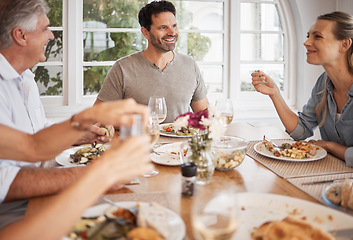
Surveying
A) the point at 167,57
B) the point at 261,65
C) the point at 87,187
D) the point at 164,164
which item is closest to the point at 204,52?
the point at 261,65

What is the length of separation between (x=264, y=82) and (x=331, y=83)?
0.42m

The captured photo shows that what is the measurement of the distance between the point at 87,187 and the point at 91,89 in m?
3.19

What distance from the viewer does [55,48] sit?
11.7 feet

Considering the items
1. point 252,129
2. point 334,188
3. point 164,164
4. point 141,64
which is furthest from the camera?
point 141,64

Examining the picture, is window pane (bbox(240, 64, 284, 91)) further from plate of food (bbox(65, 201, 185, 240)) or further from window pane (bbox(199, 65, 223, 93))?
plate of food (bbox(65, 201, 185, 240))

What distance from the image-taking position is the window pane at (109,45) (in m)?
3.66

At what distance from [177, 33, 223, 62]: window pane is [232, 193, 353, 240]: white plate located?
10.1 feet

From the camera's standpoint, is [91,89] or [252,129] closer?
[252,129]

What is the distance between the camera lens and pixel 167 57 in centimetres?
282

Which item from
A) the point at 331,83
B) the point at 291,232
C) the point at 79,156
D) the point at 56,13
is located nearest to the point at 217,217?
the point at 291,232

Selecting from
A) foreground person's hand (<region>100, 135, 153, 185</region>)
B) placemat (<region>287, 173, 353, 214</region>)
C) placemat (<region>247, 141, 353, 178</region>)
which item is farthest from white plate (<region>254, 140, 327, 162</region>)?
foreground person's hand (<region>100, 135, 153, 185</region>)

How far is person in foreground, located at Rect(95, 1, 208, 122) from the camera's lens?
269 centimetres

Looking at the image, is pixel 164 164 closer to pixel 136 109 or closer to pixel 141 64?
pixel 136 109

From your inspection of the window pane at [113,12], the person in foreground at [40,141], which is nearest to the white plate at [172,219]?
the person in foreground at [40,141]
